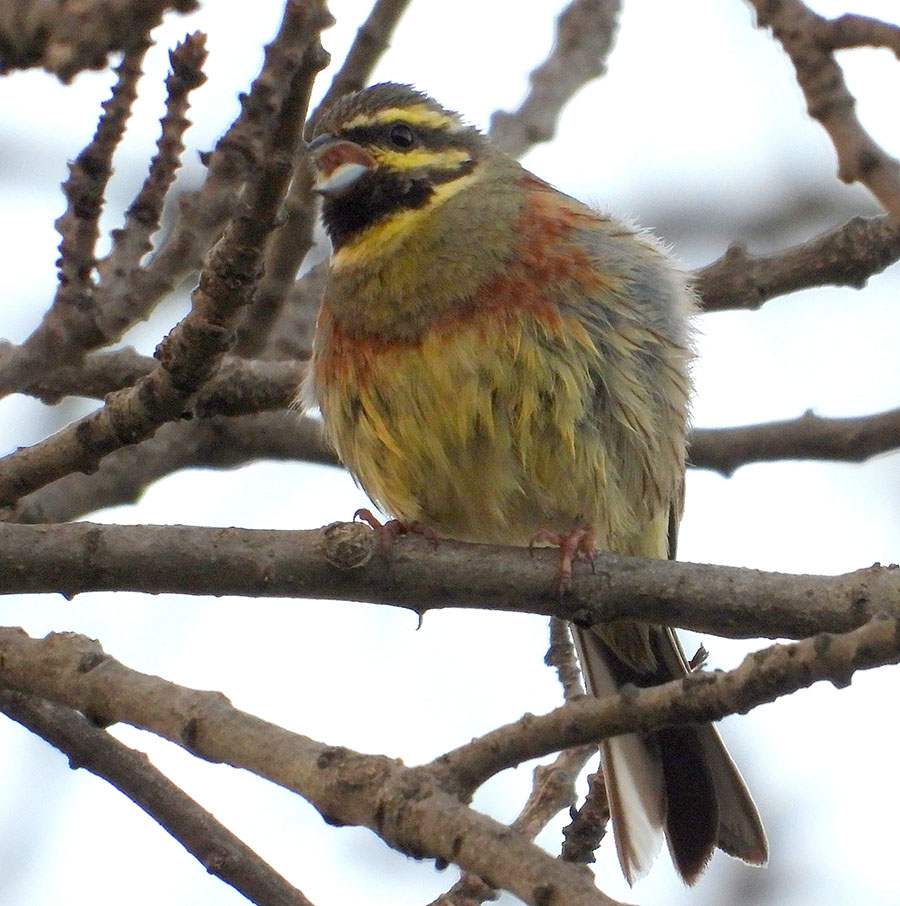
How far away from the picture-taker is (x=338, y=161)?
5.52m

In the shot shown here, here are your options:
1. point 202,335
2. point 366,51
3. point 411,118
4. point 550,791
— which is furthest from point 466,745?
point 366,51

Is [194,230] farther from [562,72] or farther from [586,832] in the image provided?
[562,72]

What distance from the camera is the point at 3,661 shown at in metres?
3.95

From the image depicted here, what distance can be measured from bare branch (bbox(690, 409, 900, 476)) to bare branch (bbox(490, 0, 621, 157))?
1806 millimetres

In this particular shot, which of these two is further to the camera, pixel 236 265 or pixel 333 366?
pixel 333 366

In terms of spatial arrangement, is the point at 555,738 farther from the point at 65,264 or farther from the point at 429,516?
the point at 429,516

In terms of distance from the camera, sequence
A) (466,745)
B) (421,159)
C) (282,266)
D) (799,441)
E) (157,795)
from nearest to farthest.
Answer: (466,745)
(157,795)
(799,441)
(421,159)
(282,266)

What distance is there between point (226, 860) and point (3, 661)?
880 millimetres

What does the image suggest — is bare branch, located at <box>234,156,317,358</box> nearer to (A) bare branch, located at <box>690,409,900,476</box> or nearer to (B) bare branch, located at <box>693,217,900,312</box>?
(B) bare branch, located at <box>693,217,900,312</box>

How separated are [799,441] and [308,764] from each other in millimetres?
2643

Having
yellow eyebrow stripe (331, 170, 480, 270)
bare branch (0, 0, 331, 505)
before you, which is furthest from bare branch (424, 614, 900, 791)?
yellow eyebrow stripe (331, 170, 480, 270)

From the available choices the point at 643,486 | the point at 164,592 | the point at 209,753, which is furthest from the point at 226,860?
the point at 643,486

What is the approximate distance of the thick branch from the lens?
11.8 ft

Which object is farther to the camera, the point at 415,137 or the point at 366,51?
the point at 366,51
